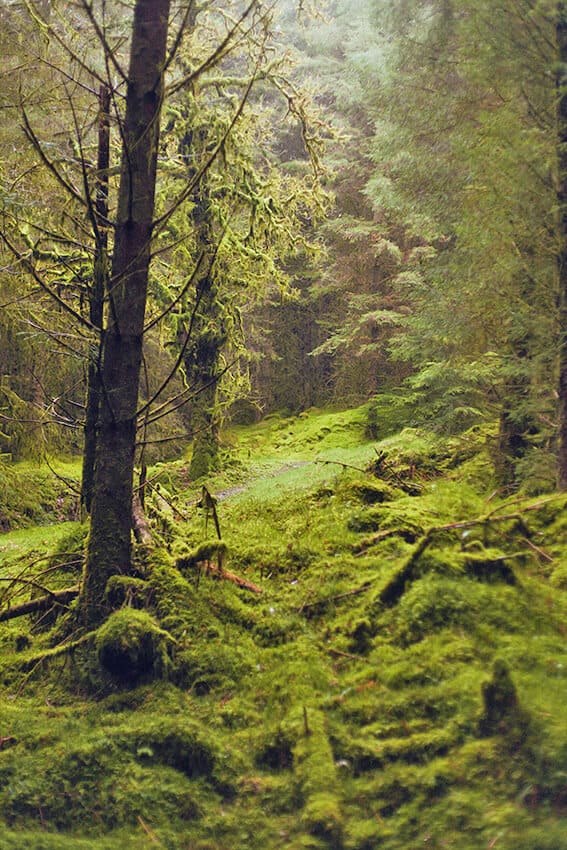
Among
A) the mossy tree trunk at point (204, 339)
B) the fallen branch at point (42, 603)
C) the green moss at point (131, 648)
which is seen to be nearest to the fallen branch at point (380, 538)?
the green moss at point (131, 648)

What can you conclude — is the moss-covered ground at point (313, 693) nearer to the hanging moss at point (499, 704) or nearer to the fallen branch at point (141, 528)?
the hanging moss at point (499, 704)

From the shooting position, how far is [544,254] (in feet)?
18.3

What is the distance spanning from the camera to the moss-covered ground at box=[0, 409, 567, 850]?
8.56ft

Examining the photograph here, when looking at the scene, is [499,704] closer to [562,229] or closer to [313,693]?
[313,693]

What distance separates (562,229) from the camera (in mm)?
5367

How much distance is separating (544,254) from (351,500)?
2.90m

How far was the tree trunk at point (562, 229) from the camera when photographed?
5.18 meters

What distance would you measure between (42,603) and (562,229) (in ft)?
17.7

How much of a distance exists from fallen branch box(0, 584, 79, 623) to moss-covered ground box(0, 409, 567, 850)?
88mm

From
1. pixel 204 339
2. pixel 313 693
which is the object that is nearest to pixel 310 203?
pixel 204 339

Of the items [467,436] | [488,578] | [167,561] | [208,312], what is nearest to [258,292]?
[208,312]

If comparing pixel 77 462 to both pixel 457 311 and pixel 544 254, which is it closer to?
pixel 457 311

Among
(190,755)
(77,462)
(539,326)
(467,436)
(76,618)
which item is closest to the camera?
(190,755)

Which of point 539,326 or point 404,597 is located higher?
point 539,326
